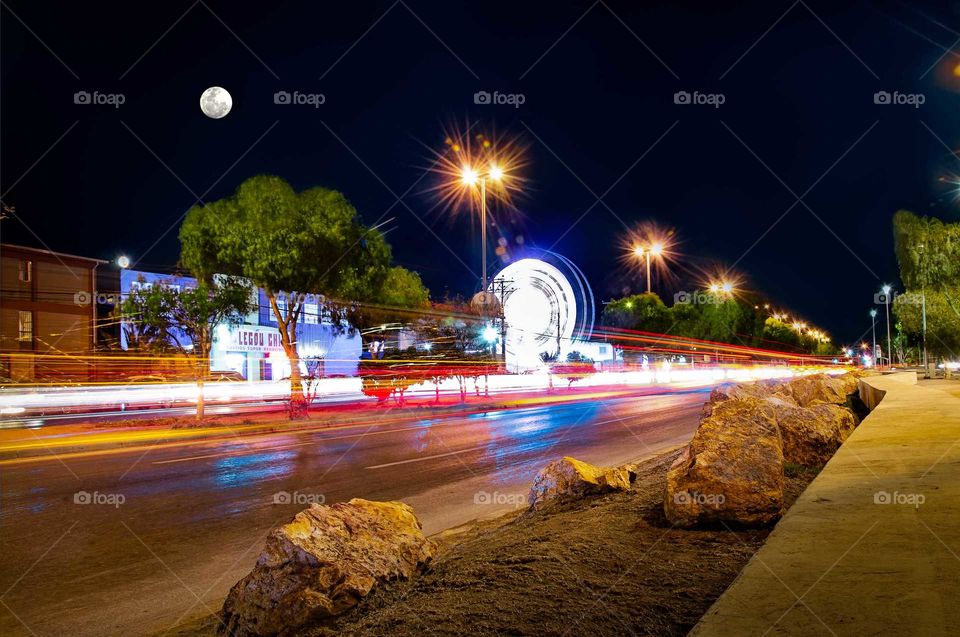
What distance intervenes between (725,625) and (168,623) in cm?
365

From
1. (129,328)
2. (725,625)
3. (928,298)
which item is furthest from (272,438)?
(129,328)

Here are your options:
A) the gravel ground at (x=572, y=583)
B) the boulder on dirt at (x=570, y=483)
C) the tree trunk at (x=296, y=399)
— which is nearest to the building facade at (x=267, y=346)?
the tree trunk at (x=296, y=399)

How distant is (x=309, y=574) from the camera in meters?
4.06

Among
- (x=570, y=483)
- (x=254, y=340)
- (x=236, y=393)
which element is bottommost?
(x=236, y=393)

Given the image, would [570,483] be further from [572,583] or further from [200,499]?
[200,499]

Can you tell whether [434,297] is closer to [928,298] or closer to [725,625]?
[928,298]

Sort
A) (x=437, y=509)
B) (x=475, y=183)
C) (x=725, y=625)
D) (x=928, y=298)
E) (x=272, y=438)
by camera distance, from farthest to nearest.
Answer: (x=475, y=183), (x=928, y=298), (x=272, y=438), (x=437, y=509), (x=725, y=625)

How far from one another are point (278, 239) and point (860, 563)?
19.7 metres

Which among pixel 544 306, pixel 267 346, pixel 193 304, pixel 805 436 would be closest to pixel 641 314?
pixel 544 306

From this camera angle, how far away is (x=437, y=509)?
827 cm

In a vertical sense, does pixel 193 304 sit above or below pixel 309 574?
above

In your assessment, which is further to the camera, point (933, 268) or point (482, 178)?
point (482, 178)

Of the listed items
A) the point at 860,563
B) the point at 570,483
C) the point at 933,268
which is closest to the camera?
the point at 860,563

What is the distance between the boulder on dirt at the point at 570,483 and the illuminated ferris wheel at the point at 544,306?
152 feet
